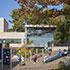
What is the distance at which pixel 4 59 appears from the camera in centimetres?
2884

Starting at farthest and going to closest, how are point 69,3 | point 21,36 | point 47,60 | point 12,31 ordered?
point 12,31, point 21,36, point 47,60, point 69,3

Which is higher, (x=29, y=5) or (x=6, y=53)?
(x=29, y=5)

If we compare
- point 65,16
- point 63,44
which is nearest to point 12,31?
point 63,44

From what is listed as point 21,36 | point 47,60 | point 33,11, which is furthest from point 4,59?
point 21,36

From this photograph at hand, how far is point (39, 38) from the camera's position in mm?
67625

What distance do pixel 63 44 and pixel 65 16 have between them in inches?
1509

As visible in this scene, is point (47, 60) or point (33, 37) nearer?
point (47, 60)

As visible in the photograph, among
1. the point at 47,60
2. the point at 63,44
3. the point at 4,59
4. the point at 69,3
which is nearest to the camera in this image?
the point at 69,3

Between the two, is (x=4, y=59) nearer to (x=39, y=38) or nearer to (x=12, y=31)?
(x=39, y=38)

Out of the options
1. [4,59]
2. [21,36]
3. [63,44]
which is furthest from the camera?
[21,36]

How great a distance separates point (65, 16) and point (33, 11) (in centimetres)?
182

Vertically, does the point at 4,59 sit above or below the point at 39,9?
below

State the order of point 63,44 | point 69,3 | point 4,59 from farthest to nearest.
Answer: point 63,44
point 4,59
point 69,3

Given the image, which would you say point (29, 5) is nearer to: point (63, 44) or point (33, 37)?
point (63, 44)
